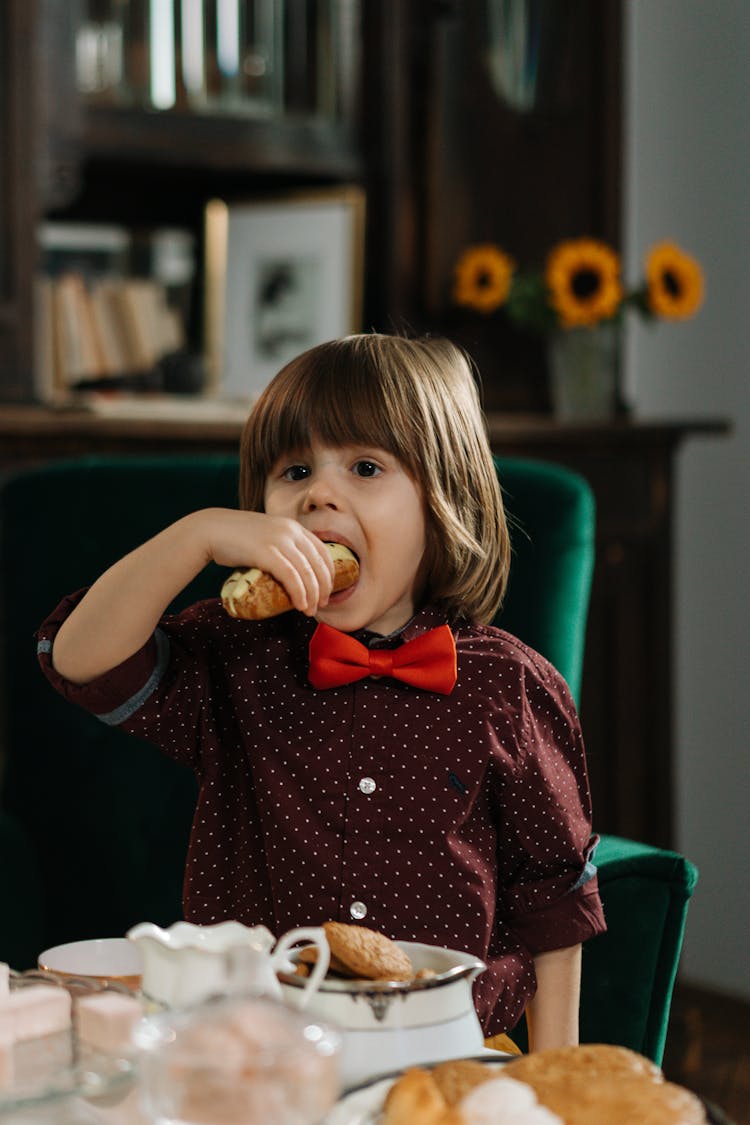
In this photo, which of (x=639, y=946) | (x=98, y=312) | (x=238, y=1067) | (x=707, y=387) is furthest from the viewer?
(x=707, y=387)

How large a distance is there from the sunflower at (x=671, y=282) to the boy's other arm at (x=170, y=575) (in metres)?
1.82

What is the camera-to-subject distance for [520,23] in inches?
114

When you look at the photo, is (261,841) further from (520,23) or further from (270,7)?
(520,23)

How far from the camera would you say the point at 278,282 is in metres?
2.76

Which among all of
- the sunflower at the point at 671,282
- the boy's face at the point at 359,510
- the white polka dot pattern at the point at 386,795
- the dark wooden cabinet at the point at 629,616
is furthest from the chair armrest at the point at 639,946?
the sunflower at the point at 671,282

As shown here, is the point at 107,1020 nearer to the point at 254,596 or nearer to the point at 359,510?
the point at 254,596

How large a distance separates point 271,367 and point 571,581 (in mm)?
1324

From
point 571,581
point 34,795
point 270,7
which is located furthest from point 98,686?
point 270,7

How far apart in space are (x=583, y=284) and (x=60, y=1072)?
2.22m

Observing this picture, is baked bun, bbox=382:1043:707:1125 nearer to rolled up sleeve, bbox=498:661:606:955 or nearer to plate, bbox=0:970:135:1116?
plate, bbox=0:970:135:1116

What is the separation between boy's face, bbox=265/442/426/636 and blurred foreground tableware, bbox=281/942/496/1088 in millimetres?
444

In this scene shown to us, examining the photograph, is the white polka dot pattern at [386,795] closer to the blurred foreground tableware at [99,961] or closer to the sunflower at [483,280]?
the blurred foreground tableware at [99,961]

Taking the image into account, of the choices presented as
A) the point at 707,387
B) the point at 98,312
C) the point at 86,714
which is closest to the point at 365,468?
the point at 86,714

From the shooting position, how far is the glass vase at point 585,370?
2801 millimetres
